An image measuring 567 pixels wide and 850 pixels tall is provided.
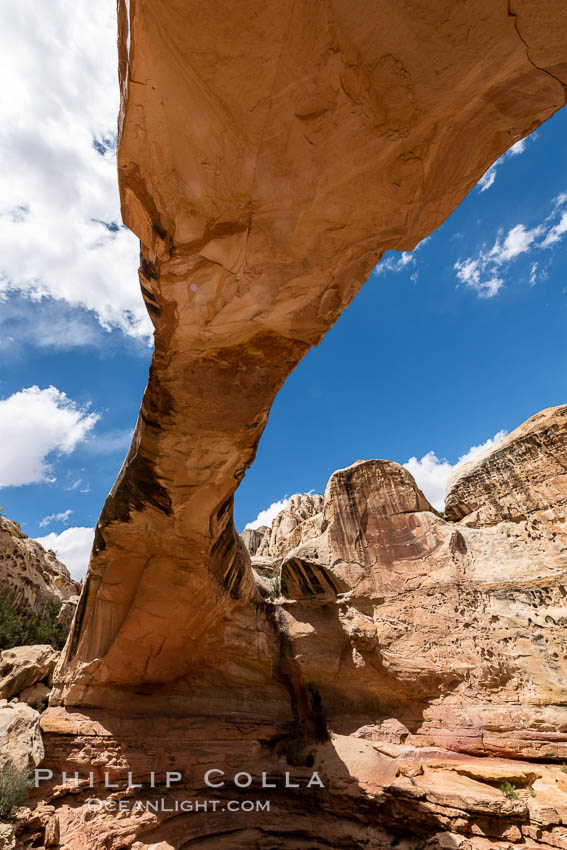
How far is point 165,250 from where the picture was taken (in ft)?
10.8

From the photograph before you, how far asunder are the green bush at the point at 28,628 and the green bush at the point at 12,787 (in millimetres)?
7600

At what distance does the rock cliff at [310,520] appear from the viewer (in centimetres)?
232

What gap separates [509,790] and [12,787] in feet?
25.3

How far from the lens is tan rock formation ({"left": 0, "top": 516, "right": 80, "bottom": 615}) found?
566 inches

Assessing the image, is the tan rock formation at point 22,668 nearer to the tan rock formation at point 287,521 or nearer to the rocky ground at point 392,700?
the rocky ground at point 392,700

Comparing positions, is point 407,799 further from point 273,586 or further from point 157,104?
point 157,104

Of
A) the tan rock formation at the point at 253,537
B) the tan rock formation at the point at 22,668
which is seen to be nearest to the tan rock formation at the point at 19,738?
the tan rock formation at the point at 22,668

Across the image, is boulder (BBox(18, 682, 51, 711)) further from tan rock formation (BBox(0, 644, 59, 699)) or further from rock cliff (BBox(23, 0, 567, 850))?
rock cliff (BBox(23, 0, 567, 850))

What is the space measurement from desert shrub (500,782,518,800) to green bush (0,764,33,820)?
24.6 feet

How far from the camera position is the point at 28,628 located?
13.8 metres

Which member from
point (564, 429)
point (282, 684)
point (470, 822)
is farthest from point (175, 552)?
A: point (564, 429)

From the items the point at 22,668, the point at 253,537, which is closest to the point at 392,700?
the point at 22,668

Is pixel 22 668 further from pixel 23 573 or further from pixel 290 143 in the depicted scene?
pixel 290 143

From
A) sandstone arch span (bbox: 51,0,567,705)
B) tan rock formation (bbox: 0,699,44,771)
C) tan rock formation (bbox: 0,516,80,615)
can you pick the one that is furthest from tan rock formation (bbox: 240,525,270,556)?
sandstone arch span (bbox: 51,0,567,705)
